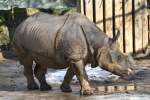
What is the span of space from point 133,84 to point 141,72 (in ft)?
6.33

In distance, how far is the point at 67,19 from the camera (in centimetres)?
1034

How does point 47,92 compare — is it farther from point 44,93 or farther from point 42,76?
point 42,76

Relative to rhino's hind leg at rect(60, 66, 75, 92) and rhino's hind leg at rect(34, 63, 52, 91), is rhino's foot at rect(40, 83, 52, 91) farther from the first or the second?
rhino's hind leg at rect(60, 66, 75, 92)

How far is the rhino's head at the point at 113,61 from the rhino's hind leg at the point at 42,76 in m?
1.41

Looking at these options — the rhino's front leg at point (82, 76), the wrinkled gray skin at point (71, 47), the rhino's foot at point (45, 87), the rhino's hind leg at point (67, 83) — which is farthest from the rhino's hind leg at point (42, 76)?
the rhino's front leg at point (82, 76)

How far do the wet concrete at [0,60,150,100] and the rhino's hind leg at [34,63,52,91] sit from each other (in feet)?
0.52

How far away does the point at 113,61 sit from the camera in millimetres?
9906

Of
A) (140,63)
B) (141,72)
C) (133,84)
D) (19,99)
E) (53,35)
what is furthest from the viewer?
(140,63)

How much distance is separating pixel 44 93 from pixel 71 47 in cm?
106

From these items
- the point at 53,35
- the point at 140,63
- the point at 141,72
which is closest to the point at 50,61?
the point at 53,35

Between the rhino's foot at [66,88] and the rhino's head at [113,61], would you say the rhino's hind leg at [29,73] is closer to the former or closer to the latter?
the rhino's foot at [66,88]

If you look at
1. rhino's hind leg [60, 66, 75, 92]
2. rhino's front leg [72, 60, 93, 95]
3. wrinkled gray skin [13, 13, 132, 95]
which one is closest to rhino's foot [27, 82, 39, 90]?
wrinkled gray skin [13, 13, 132, 95]

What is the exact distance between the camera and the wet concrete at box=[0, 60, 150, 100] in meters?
9.55

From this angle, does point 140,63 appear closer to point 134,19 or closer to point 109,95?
point 134,19
